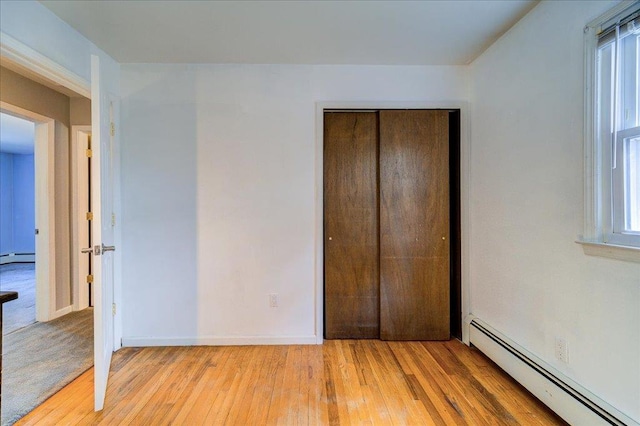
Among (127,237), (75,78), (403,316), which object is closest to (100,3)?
(75,78)

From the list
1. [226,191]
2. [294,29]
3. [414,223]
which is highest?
[294,29]

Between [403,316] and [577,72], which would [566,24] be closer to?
[577,72]

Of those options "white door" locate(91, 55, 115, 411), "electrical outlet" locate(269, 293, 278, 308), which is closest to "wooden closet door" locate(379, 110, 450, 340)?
"electrical outlet" locate(269, 293, 278, 308)

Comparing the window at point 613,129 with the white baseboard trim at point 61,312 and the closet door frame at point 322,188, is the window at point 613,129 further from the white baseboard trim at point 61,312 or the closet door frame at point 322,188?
the white baseboard trim at point 61,312

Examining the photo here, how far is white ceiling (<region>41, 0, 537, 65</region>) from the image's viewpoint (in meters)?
1.85

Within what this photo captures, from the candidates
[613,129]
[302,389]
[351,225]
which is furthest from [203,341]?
[613,129]

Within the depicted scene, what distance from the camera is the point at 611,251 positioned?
1.41 meters

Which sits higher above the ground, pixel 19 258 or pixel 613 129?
pixel 613 129

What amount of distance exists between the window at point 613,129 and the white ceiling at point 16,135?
5.51m

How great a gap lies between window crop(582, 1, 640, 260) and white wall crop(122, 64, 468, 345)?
4.00ft

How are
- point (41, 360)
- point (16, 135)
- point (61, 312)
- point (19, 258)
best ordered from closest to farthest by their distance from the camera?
point (41, 360) → point (61, 312) → point (16, 135) → point (19, 258)

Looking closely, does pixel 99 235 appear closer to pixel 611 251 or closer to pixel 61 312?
pixel 61 312

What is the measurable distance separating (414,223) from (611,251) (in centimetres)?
134

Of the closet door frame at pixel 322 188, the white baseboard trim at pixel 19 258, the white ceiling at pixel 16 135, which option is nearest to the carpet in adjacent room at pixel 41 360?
the closet door frame at pixel 322 188
